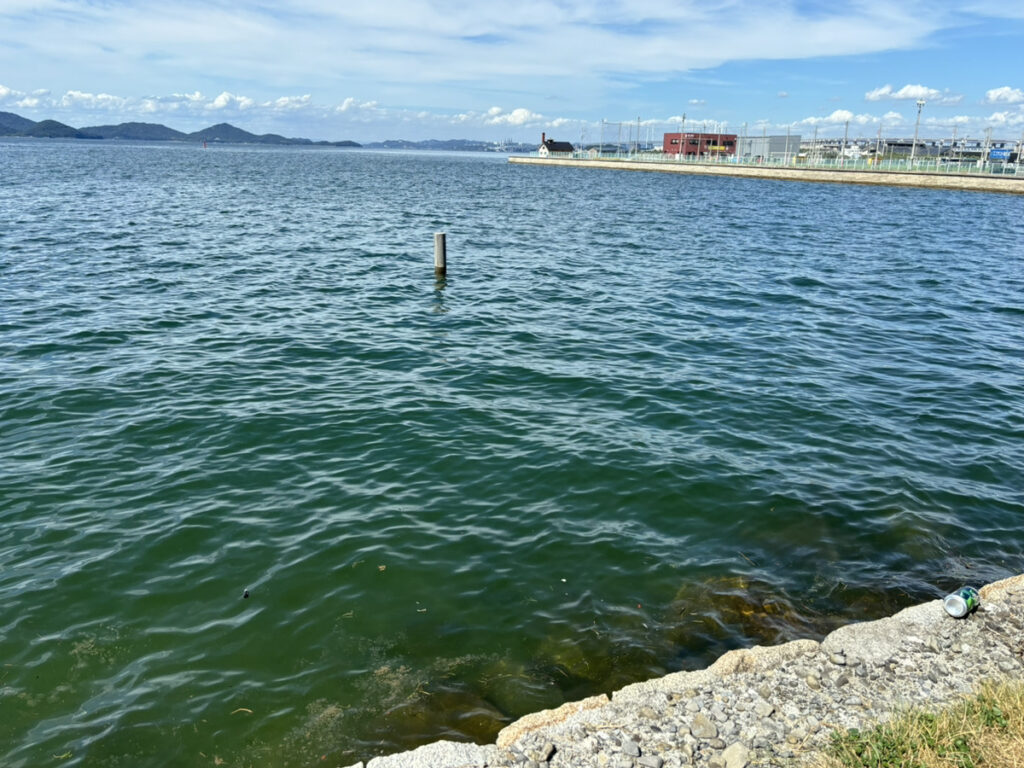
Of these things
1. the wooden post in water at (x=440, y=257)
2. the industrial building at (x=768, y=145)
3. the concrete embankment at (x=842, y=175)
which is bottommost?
the wooden post in water at (x=440, y=257)

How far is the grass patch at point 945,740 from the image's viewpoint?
5746 mm

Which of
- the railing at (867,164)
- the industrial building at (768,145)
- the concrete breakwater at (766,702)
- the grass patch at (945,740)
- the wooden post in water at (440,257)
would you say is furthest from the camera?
the industrial building at (768,145)

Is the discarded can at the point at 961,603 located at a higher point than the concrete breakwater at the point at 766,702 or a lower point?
higher

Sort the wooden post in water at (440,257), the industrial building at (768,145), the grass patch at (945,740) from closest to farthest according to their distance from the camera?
the grass patch at (945,740) → the wooden post in water at (440,257) → the industrial building at (768,145)

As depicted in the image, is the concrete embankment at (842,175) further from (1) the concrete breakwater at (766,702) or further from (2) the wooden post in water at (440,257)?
(1) the concrete breakwater at (766,702)

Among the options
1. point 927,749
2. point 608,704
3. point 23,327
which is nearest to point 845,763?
point 927,749

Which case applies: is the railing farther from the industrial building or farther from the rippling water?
the rippling water

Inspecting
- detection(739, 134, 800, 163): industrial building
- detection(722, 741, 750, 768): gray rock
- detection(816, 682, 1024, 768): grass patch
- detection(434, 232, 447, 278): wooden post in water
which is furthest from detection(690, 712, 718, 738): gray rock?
detection(739, 134, 800, 163): industrial building

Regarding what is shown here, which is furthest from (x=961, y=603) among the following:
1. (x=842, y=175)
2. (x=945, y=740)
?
(x=842, y=175)

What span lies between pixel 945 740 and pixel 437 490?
8.54 metres

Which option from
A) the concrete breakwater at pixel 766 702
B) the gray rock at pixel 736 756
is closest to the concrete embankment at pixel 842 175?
the concrete breakwater at pixel 766 702

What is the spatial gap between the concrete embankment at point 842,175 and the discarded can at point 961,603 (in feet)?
333

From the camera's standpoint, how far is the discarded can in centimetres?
854

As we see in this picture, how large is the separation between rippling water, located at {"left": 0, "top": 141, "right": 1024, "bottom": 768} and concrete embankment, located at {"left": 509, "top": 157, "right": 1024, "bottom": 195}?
78.6 m
